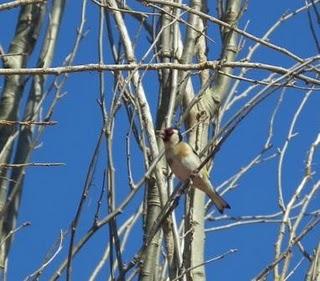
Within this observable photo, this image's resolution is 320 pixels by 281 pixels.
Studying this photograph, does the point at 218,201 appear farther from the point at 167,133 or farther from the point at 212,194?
the point at 167,133

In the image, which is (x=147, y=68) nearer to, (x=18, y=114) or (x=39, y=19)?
(x=18, y=114)

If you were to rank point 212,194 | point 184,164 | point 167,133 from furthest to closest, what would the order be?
point 184,164
point 212,194
point 167,133

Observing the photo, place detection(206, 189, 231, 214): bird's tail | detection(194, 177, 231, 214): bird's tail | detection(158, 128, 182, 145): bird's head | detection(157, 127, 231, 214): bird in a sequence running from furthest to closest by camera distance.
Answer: detection(206, 189, 231, 214): bird's tail < detection(157, 127, 231, 214): bird < detection(194, 177, 231, 214): bird's tail < detection(158, 128, 182, 145): bird's head

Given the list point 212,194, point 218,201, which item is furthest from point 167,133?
point 218,201

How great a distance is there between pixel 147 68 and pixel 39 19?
144 cm

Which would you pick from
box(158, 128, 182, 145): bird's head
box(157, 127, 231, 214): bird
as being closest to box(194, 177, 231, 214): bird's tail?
box(157, 127, 231, 214): bird

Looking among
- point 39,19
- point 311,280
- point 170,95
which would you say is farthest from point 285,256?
point 39,19

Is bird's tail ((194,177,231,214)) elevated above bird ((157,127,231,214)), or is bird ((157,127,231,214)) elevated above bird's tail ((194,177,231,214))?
bird ((157,127,231,214))

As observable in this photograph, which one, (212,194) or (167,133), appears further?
(212,194)

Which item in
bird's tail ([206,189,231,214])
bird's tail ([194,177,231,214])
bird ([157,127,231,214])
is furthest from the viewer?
bird's tail ([206,189,231,214])

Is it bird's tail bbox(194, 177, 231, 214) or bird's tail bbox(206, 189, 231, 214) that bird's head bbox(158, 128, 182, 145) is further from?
bird's tail bbox(206, 189, 231, 214)

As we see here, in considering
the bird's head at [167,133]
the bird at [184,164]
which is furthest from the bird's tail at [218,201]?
the bird's head at [167,133]

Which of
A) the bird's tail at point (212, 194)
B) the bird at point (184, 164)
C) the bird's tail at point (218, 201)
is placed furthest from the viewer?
the bird's tail at point (218, 201)

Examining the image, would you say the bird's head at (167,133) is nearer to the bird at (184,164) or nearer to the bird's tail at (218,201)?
the bird at (184,164)
